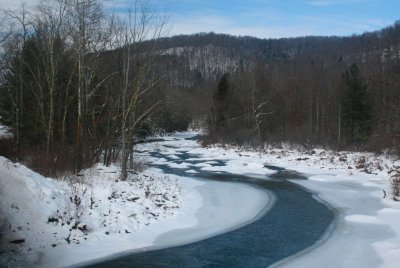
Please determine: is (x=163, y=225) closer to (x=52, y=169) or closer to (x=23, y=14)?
(x=52, y=169)

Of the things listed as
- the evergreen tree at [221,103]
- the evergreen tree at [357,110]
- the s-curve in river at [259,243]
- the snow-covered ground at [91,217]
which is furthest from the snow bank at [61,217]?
the evergreen tree at [221,103]

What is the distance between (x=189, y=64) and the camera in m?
194

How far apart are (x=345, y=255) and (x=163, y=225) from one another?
5407 millimetres

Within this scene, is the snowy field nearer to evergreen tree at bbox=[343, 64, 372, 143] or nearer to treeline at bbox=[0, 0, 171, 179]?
treeline at bbox=[0, 0, 171, 179]

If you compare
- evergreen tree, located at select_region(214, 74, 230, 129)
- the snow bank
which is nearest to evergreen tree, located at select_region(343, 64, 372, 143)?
evergreen tree, located at select_region(214, 74, 230, 129)

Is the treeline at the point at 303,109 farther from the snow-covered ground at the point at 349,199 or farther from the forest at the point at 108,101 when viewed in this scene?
the snow-covered ground at the point at 349,199

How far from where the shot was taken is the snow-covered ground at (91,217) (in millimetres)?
9844

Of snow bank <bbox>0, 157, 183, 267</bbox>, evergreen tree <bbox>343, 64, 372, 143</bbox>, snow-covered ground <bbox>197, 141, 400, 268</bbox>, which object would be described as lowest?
snow-covered ground <bbox>197, 141, 400, 268</bbox>

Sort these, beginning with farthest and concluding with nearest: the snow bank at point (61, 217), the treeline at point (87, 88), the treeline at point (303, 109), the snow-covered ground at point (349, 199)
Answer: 1. the treeline at point (303, 109)
2. the treeline at point (87, 88)
3. the snow-covered ground at point (349, 199)
4. the snow bank at point (61, 217)

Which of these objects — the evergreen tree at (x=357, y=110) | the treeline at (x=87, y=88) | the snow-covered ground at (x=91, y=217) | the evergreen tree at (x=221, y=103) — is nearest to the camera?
the snow-covered ground at (x=91, y=217)

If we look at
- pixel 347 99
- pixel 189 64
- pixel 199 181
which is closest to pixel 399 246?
pixel 199 181

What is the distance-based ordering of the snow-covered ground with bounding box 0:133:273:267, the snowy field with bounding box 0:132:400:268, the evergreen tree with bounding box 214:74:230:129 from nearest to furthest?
A: the snow-covered ground with bounding box 0:133:273:267
the snowy field with bounding box 0:132:400:268
the evergreen tree with bounding box 214:74:230:129

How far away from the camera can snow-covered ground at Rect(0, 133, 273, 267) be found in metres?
9.84

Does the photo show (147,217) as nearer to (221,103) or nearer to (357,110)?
(357,110)
